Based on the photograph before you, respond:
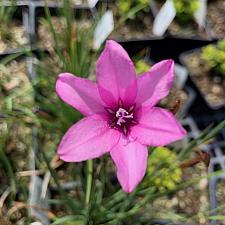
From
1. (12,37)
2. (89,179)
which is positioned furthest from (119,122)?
(12,37)

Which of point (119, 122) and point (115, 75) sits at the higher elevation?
point (115, 75)

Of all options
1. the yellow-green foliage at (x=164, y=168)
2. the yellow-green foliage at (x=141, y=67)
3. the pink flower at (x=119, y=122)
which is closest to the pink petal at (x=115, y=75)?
the pink flower at (x=119, y=122)

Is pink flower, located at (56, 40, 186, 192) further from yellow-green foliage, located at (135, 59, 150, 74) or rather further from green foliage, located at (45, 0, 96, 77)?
yellow-green foliage, located at (135, 59, 150, 74)

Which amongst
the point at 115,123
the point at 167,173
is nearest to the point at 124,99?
the point at 115,123

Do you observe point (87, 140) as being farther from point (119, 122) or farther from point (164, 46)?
point (164, 46)

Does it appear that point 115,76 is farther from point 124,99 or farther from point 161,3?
point 161,3

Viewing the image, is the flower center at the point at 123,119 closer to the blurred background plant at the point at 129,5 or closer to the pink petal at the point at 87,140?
the pink petal at the point at 87,140
